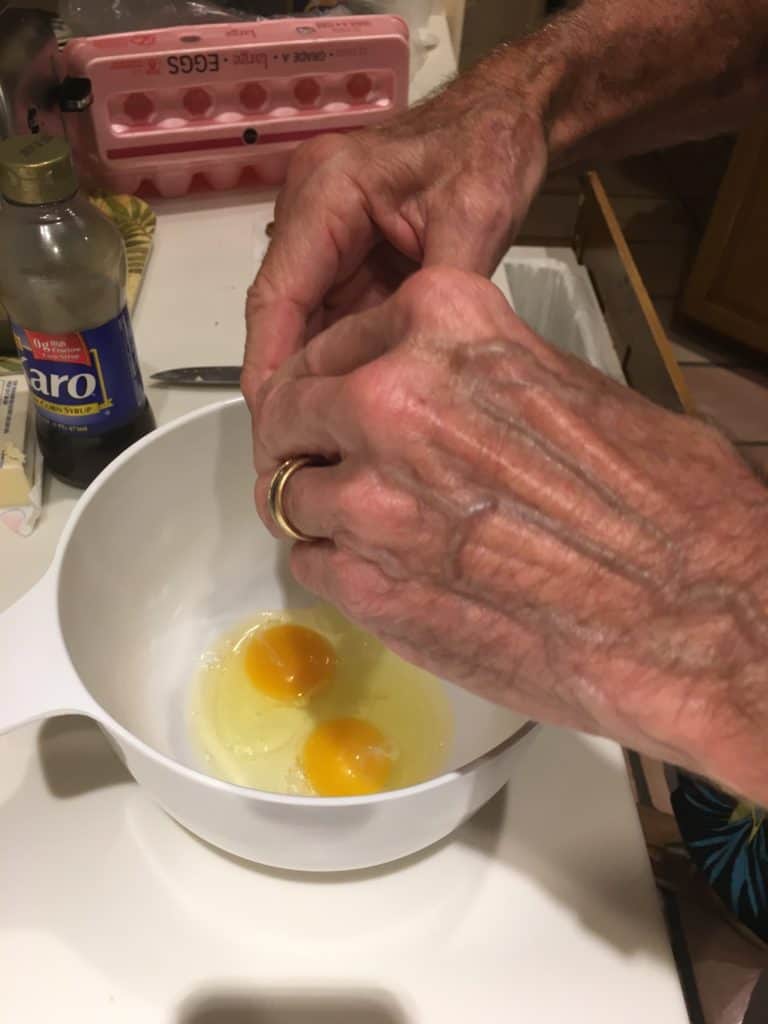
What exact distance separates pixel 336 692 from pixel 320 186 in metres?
0.39

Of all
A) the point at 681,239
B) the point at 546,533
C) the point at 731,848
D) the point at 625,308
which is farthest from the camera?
the point at 681,239

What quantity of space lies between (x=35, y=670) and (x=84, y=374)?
30 centimetres

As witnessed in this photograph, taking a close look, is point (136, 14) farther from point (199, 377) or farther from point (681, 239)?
point (681, 239)

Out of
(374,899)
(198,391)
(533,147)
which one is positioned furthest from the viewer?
(198,391)

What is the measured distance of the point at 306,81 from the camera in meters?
1.06

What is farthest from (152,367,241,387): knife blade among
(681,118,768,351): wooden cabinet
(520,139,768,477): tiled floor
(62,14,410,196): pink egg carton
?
(681,118,768,351): wooden cabinet

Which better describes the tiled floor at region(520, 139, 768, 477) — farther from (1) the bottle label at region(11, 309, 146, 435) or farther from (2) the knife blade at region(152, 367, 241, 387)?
(1) the bottle label at region(11, 309, 146, 435)

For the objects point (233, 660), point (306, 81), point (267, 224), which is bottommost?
point (233, 660)

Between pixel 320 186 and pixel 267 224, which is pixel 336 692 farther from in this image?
pixel 267 224

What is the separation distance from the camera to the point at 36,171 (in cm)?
60

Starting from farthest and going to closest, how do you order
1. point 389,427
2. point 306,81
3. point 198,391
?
point 306,81 → point 198,391 → point 389,427

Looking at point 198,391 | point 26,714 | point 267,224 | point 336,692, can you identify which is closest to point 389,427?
point 26,714

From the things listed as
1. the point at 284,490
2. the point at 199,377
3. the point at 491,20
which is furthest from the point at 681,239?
the point at 284,490

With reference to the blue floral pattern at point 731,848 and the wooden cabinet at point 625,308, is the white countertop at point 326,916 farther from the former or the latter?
the wooden cabinet at point 625,308
